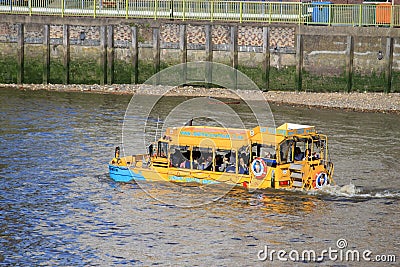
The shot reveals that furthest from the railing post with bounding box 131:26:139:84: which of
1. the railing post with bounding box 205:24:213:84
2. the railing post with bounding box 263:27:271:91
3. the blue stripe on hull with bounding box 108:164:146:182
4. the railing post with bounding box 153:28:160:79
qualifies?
the blue stripe on hull with bounding box 108:164:146:182

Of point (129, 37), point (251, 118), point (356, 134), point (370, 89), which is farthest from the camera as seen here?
point (129, 37)

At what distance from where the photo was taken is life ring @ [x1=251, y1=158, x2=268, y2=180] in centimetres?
3081

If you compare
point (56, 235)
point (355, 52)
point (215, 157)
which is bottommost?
point (56, 235)

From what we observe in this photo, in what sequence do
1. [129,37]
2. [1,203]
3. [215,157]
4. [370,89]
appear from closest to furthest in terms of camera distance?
[1,203] < [215,157] < [370,89] < [129,37]

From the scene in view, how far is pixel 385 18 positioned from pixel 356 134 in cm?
1225

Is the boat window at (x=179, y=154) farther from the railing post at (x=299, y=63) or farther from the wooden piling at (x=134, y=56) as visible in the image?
the wooden piling at (x=134, y=56)

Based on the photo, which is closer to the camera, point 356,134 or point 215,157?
point 215,157

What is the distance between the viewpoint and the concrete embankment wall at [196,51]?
52500 millimetres

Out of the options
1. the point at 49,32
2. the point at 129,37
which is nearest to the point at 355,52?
the point at 129,37

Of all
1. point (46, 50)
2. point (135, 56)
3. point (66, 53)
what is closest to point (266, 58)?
point (135, 56)

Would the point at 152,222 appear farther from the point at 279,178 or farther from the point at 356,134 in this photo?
the point at 356,134

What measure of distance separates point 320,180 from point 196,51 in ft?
83.2

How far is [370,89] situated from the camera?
52.4m

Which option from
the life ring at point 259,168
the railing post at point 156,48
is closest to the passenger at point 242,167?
the life ring at point 259,168
